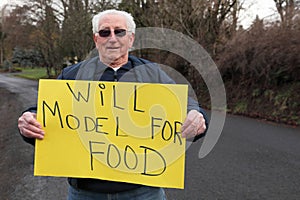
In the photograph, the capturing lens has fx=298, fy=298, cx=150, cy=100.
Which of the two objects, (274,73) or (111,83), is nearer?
(111,83)

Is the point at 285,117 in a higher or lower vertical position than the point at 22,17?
lower

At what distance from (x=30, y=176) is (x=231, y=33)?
10.6 metres

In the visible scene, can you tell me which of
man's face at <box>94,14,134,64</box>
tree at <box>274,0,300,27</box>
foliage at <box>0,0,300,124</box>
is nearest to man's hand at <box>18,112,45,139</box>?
man's face at <box>94,14,134,64</box>

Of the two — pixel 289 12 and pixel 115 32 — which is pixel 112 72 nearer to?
pixel 115 32

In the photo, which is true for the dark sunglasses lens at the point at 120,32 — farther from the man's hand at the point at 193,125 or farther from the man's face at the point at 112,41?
the man's hand at the point at 193,125

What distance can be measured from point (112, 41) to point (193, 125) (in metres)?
0.60

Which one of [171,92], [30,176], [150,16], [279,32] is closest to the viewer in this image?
[171,92]

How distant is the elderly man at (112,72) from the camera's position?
4.98 feet

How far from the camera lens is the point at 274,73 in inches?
391

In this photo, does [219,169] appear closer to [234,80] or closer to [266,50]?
[266,50]

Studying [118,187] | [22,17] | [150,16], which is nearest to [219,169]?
[118,187]

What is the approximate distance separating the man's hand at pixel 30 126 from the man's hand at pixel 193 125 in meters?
0.72

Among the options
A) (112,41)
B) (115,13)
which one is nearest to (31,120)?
(112,41)

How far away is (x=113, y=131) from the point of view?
5.05 ft
